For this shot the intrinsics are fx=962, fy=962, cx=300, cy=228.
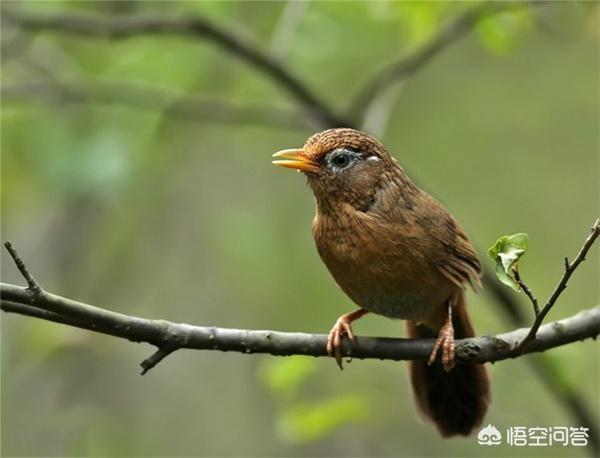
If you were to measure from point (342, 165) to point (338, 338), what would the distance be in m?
0.92

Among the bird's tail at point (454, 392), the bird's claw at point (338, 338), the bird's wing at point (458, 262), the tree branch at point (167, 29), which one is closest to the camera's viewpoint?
the bird's claw at point (338, 338)

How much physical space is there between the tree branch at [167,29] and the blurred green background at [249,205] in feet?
0.49

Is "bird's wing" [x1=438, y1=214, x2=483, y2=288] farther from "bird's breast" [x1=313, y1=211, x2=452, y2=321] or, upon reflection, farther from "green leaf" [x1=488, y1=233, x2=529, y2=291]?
"green leaf" [x1=488, y1=233, x2=529, y2=291]

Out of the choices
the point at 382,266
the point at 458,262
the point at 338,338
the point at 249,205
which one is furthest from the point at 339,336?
the point at 249,205

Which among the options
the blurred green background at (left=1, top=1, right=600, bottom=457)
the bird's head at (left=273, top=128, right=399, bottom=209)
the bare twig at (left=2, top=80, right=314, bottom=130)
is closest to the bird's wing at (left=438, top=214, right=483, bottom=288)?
the bird's head at (left=273, top=128, right=399, bottom=209)

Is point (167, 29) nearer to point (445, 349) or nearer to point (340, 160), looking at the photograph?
point (340, 160)

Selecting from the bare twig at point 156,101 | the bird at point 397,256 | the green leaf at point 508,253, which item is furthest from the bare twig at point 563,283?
the bare twig at point 156,101

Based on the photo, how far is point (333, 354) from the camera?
152 inches

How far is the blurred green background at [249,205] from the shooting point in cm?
650

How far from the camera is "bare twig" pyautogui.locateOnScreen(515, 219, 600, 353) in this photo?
10.0 feet

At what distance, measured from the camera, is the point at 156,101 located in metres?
6.61

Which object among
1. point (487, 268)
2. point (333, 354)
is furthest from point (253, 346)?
point (487, 268)

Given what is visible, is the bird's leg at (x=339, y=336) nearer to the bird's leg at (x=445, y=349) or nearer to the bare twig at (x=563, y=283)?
the bird's leg at (x=445, y=349)

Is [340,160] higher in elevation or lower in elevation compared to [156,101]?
higher
